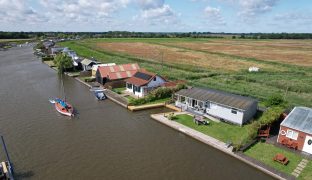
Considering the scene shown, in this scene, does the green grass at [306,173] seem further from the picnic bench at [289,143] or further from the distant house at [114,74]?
the distant house at [114,74]

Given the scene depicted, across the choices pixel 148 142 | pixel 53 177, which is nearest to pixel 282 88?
pixel 148 142

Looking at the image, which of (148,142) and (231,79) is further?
(231,79)

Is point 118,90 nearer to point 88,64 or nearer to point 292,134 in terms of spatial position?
point 88,64

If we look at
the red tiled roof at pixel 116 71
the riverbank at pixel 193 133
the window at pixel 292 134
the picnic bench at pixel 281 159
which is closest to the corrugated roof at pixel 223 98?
the riverbank at pixel 193 133

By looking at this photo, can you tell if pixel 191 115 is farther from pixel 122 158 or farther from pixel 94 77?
pixel 94 77

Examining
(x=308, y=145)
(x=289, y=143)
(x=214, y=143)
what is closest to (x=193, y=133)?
(x=214, y=143)
